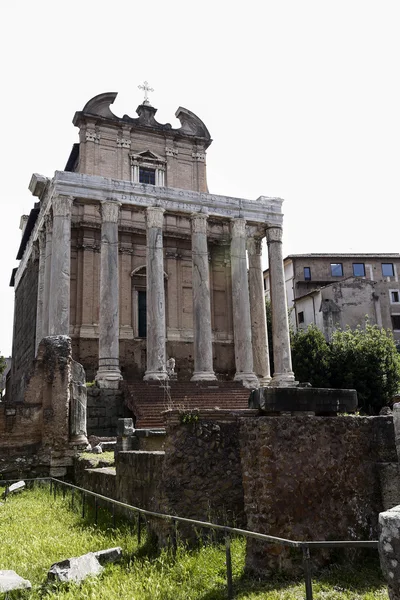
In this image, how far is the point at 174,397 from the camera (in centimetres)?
2036

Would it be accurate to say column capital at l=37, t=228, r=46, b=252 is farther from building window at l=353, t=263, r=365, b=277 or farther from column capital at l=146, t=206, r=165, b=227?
building window at l=353, t=263, r=365, b=277

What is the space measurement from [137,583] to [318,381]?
978 inches

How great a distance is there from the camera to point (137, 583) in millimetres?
5379

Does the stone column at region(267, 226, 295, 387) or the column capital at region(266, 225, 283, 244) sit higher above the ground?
the column capital at region(266, 225, 283, 244)

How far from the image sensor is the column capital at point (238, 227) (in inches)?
995

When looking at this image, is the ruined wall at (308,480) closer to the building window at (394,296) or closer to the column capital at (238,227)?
the column capital at (238,227)

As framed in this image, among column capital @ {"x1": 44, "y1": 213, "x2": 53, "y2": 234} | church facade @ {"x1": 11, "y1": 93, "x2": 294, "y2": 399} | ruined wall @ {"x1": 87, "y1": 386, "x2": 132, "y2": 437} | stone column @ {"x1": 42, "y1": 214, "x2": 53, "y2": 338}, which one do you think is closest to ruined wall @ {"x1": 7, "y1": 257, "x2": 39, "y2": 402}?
church facade @ {"x1": 11, "y1": 93, "x2": 294, "y2": 399}

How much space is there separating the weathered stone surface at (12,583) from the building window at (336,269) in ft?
129

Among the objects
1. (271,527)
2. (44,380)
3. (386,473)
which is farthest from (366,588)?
(44,380)

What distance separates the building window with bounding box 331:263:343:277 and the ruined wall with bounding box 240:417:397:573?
3780cm

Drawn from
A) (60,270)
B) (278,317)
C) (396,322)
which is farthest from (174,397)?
(396,322)

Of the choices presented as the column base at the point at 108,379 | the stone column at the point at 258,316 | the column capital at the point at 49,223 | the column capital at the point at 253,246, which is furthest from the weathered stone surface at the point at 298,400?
the column capital at the point at 253,246

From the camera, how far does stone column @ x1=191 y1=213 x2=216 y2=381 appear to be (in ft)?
76.1

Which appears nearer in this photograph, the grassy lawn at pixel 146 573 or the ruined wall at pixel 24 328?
the grassy lawn at pixel 146 573
